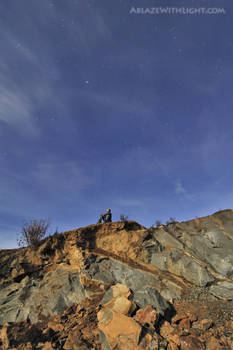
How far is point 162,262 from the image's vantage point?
1146cm

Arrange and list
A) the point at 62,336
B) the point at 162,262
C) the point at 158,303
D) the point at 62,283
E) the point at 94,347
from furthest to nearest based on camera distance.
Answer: the point at 162,262
the point at 62,283
the point at 158,303
the point at 62,336
the point at 94,347

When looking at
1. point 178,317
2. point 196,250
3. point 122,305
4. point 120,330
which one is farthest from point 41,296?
point 196,250

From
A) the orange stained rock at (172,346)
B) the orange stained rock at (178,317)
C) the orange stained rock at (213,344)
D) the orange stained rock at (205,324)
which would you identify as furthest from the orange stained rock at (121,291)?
the orange stained rock at (213,344)

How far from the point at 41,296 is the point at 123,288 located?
4984 millimetres

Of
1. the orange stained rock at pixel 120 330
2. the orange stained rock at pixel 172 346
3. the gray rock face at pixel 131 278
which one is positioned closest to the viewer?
the orange stained rock at pixel 120 330

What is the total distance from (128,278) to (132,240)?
3017 millimetres

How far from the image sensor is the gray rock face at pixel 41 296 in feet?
29.4

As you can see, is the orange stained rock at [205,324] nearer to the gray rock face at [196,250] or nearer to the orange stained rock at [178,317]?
the orange stained rock at [178,317]

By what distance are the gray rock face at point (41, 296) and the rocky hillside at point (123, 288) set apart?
2.0 inches

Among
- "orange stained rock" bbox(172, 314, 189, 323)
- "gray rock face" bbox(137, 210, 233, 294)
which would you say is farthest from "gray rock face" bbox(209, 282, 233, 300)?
"orange stained rock" bbox(172, 314, 189, 323)

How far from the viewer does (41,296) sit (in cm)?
962

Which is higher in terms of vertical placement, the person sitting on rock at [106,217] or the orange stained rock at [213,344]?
the person sitting on rock at [106,217]

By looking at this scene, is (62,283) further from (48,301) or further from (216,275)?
(216,275)

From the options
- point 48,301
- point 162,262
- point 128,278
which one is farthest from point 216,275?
point 48,301
